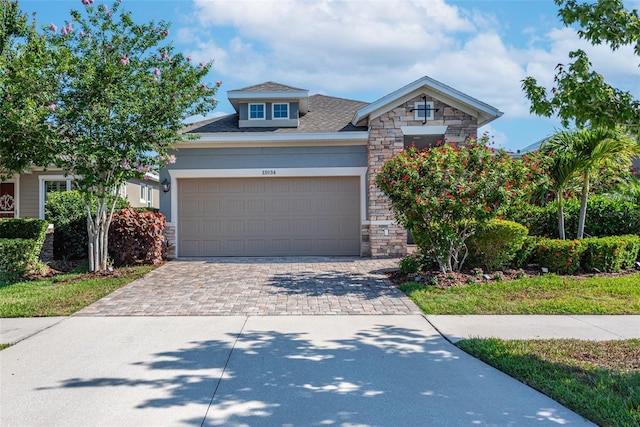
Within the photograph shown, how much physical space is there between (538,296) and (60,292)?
8629 millimetres

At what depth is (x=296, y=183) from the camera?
13.6 metres

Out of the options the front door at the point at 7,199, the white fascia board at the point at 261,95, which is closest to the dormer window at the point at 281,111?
the white fascia board at the point at 261,95

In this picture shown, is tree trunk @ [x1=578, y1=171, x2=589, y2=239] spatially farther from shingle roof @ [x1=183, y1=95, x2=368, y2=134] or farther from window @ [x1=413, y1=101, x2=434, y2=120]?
shingle roof @ [x1=183, y1=95, x2=368, y2=134]

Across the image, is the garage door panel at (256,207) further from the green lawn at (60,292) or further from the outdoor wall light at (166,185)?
the green lawn at (60,292)

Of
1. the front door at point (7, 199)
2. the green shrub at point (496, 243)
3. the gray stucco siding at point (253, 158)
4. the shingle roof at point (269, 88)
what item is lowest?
the green shrub at point (496, 243)

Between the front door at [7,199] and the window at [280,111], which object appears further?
the front door at [7,199]

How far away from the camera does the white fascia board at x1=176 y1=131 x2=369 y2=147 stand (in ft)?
42.9

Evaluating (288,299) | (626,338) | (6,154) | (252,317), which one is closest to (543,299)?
(626,338)

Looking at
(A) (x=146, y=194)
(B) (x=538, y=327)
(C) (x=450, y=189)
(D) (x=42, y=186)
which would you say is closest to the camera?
(B) (x=538, y=327)

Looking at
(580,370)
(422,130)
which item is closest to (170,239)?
(422,130)

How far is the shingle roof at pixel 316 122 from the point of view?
13.7 meters

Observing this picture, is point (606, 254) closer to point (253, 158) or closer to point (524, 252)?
point (524, 252)

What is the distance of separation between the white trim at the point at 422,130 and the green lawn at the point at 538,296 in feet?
17.6

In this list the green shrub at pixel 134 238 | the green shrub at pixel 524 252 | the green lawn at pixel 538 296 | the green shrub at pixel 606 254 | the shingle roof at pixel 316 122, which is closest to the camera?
the green lawn at pixel 538 296
